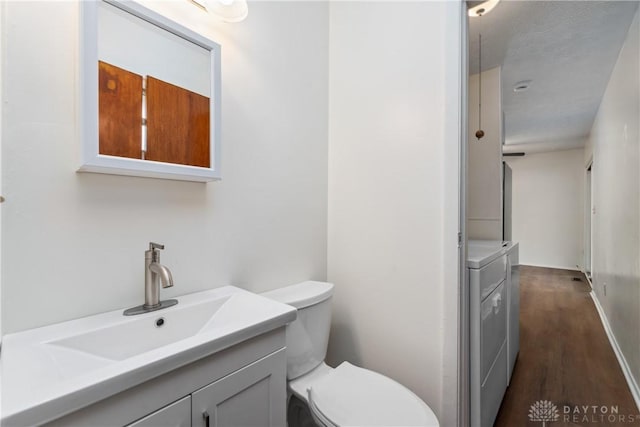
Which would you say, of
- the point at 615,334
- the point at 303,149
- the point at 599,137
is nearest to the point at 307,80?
the point at 303,149

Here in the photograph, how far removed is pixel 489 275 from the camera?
145 centimetres

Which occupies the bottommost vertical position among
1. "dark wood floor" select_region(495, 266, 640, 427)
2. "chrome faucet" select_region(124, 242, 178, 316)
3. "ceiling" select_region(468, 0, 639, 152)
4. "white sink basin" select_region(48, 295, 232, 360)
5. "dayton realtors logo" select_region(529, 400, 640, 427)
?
"dayton realtors logo" select_region(529, 400, 640, 427)

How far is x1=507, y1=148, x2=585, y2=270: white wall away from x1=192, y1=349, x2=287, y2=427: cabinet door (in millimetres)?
6718

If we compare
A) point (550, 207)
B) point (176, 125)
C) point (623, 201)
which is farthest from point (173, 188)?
point (550, 207)

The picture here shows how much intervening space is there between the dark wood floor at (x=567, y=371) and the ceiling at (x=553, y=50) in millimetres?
2427

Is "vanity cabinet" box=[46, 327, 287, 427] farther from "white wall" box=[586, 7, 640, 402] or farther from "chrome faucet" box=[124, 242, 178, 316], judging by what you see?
"white wall" box=[586, 7, 640, 402]

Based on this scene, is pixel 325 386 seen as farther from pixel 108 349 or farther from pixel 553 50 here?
pixel 553 50

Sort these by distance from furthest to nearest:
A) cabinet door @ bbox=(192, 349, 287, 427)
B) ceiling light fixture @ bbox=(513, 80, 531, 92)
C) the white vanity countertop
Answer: ceiling light fixture @ bbox=(513, 80, 531, 92) < cabinet door @ bbox=(192, 349, 287, 427) < the white vanity countertop

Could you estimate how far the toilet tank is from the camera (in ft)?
3.91

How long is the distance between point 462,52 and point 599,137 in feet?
11.6

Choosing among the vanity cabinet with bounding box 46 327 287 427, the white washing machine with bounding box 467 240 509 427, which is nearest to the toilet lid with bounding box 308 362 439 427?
Result: the vanity cabinet with bounding box 46 327 287 427

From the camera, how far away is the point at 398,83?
1.42m

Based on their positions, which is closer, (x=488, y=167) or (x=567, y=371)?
(x=567, y=371)

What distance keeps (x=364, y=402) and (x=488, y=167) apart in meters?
2.10
